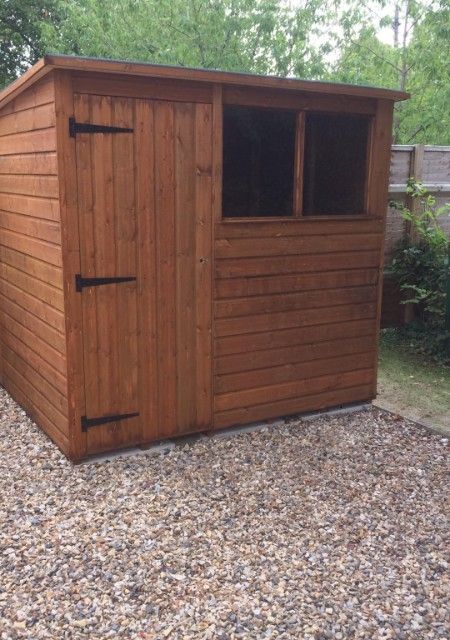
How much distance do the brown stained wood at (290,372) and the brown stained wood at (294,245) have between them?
2.69ft

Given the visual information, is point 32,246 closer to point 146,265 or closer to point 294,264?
point 146,265

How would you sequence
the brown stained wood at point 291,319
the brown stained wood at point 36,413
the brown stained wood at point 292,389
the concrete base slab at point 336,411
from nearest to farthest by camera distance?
the brown stained wood at point 36,413
the brown stained wood at point 291,319
the brown stained wood at point 292,389
the concrete base slab at point 336,411

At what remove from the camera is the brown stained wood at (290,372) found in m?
4.22

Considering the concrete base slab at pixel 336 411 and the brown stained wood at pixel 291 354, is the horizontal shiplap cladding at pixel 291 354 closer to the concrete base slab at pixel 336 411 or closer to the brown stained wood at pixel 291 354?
the brown stained wood at pixel 291 354

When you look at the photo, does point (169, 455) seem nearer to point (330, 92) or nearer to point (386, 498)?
point (386, 498)

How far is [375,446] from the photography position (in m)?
4.14

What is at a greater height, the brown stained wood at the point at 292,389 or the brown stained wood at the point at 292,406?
the brown stained wood at the point at 292,389

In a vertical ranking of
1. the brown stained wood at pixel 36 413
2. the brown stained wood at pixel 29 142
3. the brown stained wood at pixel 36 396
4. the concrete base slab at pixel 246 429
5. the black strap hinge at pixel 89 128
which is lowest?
the concrete base slab at pixel 246 429

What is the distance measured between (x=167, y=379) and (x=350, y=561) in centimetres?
168

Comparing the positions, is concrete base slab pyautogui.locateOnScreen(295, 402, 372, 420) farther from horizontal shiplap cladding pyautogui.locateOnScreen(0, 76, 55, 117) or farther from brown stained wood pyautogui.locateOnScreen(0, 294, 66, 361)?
horizontal shiplap cladding pyautogui.locateOnScreen(0, 76, 55, 117)

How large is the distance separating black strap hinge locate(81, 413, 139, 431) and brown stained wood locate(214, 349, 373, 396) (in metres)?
0.65

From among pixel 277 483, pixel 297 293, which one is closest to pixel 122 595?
pixel 277 483

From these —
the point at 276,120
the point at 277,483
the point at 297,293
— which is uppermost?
the point at 276,120

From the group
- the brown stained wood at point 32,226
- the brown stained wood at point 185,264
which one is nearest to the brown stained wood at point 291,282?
the brown stained wood at point 185,264
